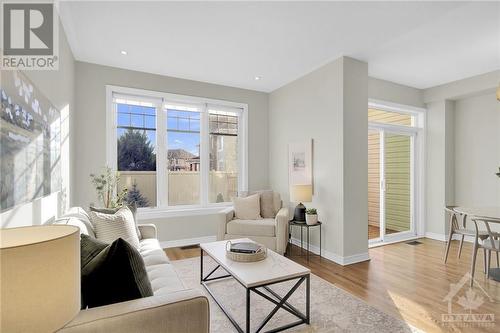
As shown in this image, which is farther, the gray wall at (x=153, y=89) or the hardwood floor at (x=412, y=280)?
the gray wall at (x=153, y=89)

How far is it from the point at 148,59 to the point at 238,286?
A: 3.12m

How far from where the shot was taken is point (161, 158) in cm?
430

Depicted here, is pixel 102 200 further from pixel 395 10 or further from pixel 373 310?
pixel 395 10

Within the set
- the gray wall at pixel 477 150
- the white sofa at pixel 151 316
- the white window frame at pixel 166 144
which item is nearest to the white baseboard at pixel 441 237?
the gray wall at pixel 477 150

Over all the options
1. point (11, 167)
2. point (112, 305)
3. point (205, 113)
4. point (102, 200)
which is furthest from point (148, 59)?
point (112, 305)

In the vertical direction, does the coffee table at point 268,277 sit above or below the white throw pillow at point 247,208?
below

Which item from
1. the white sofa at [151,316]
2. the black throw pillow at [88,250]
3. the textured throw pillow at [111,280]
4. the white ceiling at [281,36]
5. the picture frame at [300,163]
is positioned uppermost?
the white ceiling at [281,36]

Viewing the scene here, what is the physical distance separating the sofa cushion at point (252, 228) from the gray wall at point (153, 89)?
2.66 ft

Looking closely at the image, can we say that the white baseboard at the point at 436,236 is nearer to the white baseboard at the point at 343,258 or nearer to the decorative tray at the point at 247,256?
the white baseboard at the point at 343,258

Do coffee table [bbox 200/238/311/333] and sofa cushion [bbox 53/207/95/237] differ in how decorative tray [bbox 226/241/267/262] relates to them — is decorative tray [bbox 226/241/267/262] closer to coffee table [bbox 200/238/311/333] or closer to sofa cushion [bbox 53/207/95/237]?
coffee table [bbox 200/238/311/333]

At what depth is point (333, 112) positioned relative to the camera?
3.69 m

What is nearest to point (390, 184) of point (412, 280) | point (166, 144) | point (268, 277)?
point (412, 280)

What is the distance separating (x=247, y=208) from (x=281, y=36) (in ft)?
8.02

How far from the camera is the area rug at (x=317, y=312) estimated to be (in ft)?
6.94
